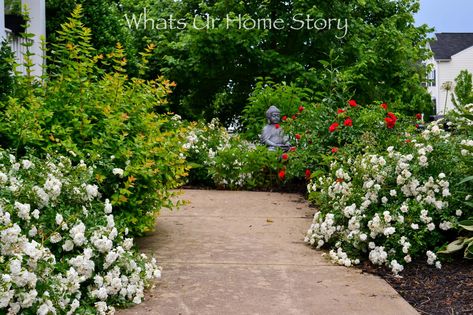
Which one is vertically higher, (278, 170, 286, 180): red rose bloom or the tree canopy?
the tree canopy

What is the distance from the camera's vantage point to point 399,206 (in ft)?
17.7

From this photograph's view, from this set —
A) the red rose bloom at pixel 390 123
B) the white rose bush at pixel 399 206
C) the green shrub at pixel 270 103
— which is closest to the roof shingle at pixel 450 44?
the green shrub at pixel 270 103

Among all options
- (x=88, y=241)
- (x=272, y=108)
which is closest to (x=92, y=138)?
(x=88, y=241)

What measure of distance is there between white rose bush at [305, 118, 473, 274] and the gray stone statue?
4412 millimetres

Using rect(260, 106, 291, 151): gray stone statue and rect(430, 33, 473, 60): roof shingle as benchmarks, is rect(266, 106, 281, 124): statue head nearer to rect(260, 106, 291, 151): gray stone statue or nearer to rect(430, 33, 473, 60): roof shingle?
rect(260, 106, 291, 151): gray stone statue

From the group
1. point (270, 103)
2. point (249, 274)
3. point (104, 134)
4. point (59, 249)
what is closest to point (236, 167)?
point (270, 103)

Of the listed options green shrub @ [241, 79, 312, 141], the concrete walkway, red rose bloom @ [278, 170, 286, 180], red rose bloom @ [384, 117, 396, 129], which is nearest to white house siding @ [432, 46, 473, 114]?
green shrub @ [241, 79, 312, 141]

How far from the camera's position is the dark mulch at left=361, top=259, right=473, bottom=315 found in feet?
13.6

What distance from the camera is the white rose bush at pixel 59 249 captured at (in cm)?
335

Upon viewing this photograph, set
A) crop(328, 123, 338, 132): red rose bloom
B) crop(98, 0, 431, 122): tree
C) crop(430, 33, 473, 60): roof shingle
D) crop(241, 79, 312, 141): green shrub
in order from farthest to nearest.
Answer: crop(430, 33, 473, 60): roof shingle → crop(98, 0, 431, 122): tree → crop(241, 79, 312, 141): green shrub → crop(328, 123, 338, 132): red rose bloom

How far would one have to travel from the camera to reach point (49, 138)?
202 inches

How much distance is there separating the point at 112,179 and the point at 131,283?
1.18m

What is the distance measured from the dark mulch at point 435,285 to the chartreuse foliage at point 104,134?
1922 mm

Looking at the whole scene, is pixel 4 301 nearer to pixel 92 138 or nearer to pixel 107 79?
pixel 92 138
